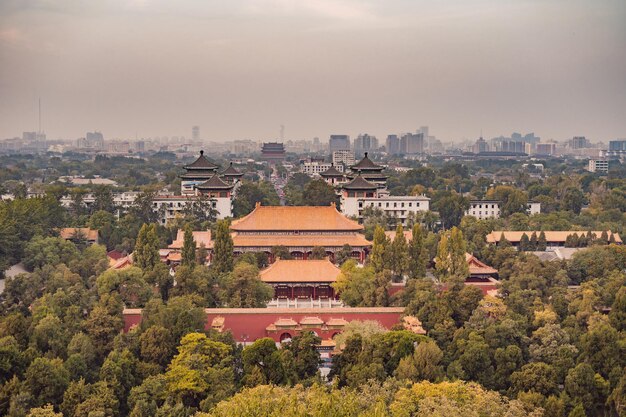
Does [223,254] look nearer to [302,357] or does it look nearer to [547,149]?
[302,357]

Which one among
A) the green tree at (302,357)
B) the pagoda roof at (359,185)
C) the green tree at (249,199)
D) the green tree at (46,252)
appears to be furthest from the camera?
the green tree at (249,199)

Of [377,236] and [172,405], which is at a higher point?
→ [377,236]

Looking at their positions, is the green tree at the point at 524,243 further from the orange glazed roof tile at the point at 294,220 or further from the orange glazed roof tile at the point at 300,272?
the orange glazed roof tile at the point at 300,272

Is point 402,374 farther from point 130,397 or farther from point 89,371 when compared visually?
point 89,371

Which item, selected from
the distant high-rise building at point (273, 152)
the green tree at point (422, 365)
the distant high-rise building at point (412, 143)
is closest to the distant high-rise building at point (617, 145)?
the distant high-rise building at point (412, 143)

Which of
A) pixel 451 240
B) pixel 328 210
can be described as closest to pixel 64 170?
pixel 328 210

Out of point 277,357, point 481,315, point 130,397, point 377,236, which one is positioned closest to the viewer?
point 130,397

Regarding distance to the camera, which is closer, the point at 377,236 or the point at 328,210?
the point at 377,236
